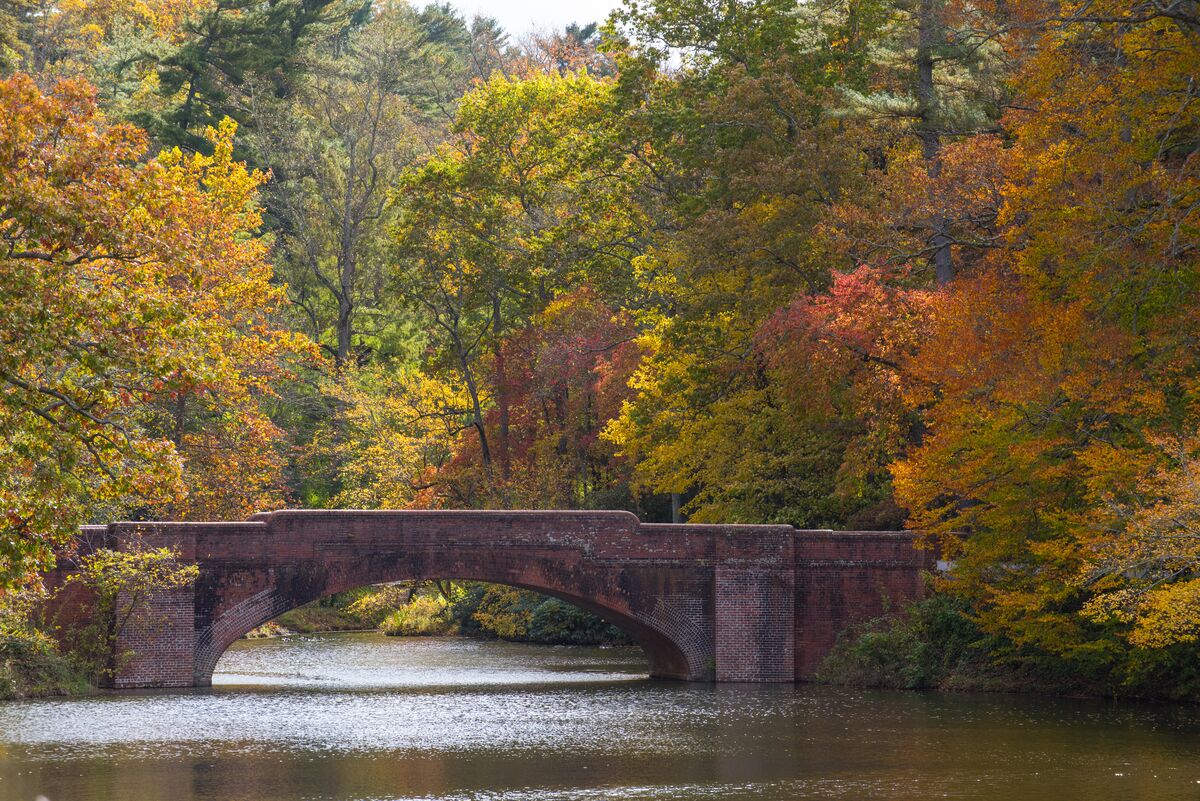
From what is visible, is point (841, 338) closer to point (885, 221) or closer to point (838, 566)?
point (885, 221)

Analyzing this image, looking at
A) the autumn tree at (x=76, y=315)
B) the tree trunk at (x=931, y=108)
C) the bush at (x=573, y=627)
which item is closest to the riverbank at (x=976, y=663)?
the tree trunk at (x=931, y=108)

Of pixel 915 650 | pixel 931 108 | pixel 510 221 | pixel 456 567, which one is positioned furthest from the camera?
pixel 510 221

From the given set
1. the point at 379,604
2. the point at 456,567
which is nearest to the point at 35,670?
the point at 456,567

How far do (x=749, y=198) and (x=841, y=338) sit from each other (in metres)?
5.64

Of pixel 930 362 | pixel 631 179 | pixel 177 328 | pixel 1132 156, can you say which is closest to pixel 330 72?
pixel 631 179

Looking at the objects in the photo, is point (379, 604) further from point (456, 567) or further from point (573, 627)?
point (456, 567)

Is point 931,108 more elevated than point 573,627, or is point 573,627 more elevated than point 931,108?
point 931,108

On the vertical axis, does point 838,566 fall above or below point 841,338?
below

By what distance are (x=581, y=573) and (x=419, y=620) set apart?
19.1 m

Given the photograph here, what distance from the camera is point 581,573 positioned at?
3225 centimetres

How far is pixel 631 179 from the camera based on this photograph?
42.2m

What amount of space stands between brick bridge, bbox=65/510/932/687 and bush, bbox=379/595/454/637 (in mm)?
17062

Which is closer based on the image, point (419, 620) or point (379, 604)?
point (419, 620)

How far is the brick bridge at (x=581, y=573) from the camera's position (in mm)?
30578
